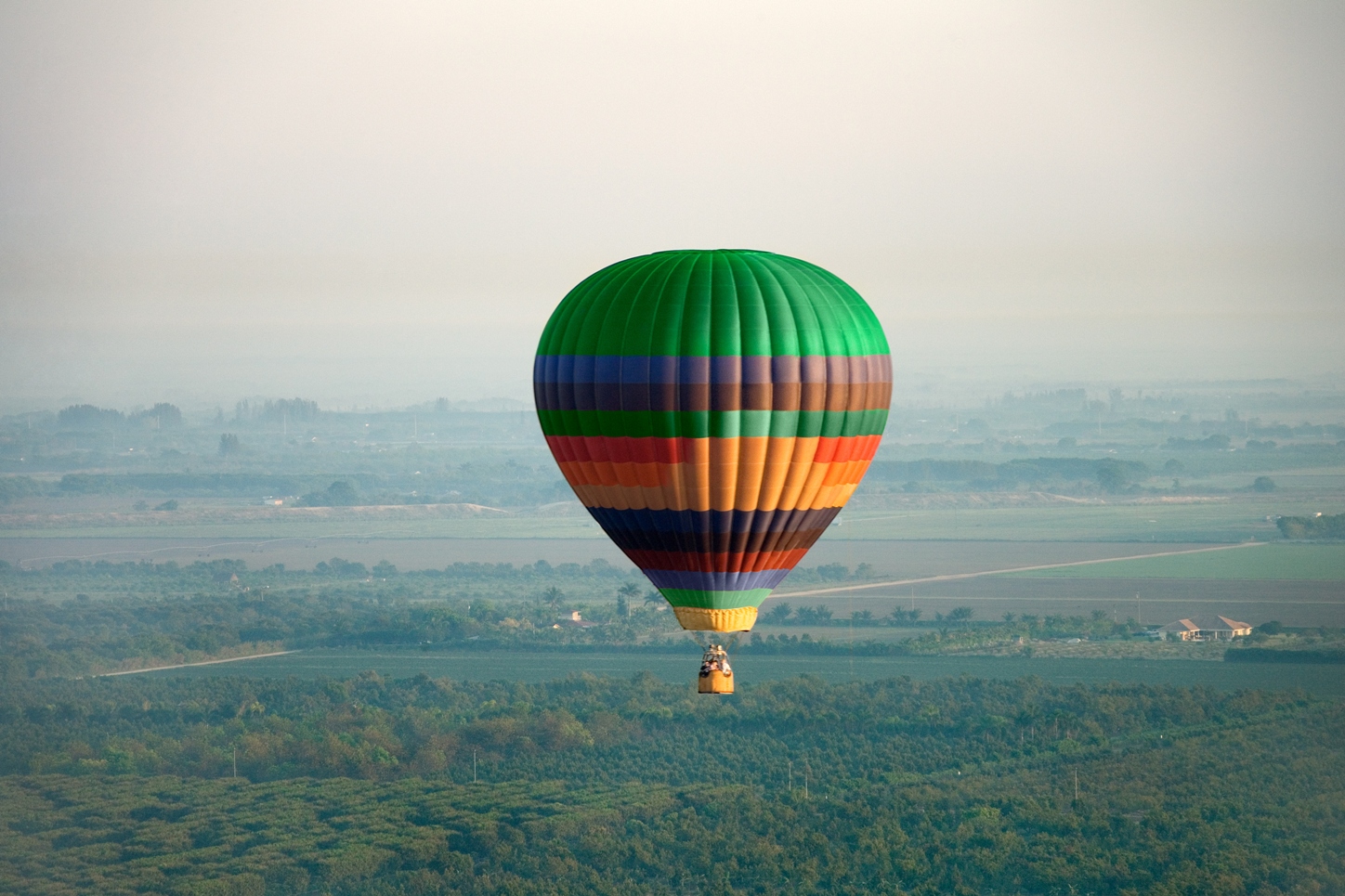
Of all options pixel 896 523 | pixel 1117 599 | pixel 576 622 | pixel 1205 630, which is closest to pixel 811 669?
pixel 576 622

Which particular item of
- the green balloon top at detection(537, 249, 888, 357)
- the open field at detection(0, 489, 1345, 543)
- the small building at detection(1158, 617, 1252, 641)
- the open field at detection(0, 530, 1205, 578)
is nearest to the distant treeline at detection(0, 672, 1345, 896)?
the green balloon top at detection(537, 249, 888, 357)

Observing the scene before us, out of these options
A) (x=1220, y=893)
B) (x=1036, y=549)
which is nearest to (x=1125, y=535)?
(x=1036, y=549)

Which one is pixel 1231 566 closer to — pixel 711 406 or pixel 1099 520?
pixel 1099 520

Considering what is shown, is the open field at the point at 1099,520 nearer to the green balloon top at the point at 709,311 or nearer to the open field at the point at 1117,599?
the open field at the point at 1117,599

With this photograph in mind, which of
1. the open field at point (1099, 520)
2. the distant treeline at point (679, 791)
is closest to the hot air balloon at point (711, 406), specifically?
the distant treeline at point (679, 791)

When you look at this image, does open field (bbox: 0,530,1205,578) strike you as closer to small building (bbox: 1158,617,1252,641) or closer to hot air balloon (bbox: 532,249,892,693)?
small building (bbox: 1158,617,1252,641)
